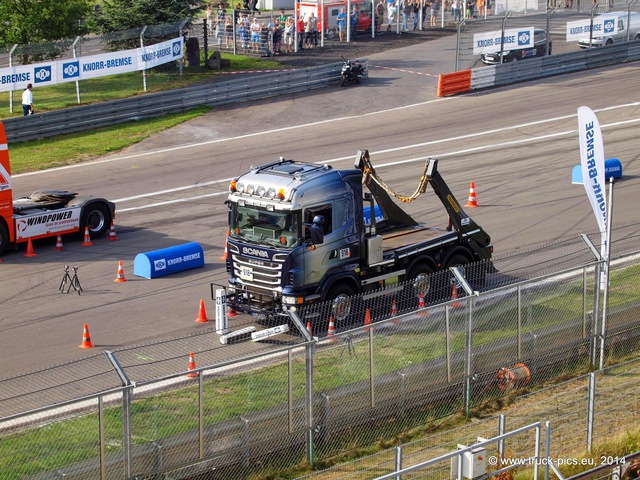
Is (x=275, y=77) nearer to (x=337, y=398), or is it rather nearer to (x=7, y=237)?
(x=7, y=237)

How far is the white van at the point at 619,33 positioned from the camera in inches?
1833

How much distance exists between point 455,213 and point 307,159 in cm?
1240

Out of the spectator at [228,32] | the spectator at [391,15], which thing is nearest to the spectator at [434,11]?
the spectator at [391,15]

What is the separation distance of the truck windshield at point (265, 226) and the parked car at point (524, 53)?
27.3 m

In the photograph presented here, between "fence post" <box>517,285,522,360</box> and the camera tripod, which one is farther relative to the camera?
the camera tripod

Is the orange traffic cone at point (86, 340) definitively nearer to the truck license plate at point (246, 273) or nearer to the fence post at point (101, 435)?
the truck license plate at point (246, 273)

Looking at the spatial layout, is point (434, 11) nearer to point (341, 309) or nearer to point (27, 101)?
point (27, 101)

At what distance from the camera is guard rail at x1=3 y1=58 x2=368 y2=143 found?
34531 mm

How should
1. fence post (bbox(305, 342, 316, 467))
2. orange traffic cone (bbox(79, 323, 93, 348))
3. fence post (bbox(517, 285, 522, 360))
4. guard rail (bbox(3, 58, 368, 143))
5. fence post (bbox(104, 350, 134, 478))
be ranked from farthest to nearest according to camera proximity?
1. guard rail (bbox(3, 58, 368, 143))
2. orange traffic cone (bbox(79, 323, 93, 348))
3. fence post (bbox(517, 285, 522, 360))
4. fence post (bbox(305, 342, 316, 467))
5. fence post (bbox(104, 350, 134, 478))

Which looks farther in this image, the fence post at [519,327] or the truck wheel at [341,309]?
the truck wheel at [341,309]

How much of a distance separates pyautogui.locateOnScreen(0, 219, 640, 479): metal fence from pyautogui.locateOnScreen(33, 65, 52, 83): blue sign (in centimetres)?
2286

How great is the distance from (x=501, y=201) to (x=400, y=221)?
670cm

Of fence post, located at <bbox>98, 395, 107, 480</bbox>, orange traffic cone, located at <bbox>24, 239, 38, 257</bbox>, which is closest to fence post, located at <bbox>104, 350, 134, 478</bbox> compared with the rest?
fence post, located at <bbox>98, 395, 107, 480</bbox>

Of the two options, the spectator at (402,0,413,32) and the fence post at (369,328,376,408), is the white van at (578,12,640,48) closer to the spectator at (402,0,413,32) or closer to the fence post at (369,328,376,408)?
the spectator at (402,0,413,32)
